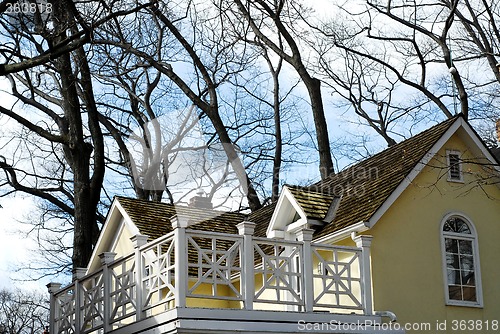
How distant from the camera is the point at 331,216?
17625 millimetres

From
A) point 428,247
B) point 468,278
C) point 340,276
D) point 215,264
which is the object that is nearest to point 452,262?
point 468,278

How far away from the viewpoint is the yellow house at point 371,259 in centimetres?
1468

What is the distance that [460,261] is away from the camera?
55.5ft

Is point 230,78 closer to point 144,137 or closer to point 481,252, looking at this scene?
point 144,137

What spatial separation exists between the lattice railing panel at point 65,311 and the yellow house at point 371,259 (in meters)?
0.03

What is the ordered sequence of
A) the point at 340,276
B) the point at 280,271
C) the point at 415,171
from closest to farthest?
1. the point at 280,271
2. the point at 340,276
3. the point at 415,171

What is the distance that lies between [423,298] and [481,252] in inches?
66.0

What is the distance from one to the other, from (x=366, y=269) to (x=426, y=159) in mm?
2638

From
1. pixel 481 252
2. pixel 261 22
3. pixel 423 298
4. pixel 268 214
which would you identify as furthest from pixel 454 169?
pixel 261 22

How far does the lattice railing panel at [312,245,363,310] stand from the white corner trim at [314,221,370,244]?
232 millimetres

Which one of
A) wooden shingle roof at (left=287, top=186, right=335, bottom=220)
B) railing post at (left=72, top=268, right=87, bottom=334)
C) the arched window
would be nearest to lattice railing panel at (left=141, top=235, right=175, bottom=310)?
railing post at (left=72, top=268, right=87, bottom=334)

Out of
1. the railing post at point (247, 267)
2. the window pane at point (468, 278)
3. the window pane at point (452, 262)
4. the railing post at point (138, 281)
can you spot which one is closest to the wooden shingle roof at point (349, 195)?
the window pane at point (452, 262)

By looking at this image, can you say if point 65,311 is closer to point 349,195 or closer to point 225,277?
point 225,277

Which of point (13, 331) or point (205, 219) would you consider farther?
point (13, 331)
